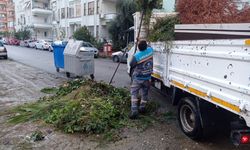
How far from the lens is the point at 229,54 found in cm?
358

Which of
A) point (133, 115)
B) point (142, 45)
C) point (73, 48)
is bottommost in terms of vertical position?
point (133, 115)

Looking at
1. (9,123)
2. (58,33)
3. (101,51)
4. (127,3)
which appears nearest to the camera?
(9,123)

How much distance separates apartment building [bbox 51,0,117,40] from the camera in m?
34.8

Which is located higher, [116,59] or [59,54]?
[59,54]

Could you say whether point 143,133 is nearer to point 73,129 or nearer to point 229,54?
point 73,129

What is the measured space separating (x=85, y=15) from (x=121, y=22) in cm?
1426

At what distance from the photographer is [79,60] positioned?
37.5ft

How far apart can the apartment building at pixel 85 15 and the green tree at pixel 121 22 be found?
12.4ft

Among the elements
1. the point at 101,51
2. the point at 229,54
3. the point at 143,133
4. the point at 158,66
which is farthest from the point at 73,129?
the point at 101,51

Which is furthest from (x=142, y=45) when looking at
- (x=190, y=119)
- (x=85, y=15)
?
(x=85, y=15)

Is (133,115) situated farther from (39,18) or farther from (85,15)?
(39,18)

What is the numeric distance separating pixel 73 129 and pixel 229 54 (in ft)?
10.5

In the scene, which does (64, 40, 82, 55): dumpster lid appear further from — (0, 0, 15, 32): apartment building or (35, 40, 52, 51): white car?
→ (0, 0, 15, 32): apartment building

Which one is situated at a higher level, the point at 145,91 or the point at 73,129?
the point at 145,91
